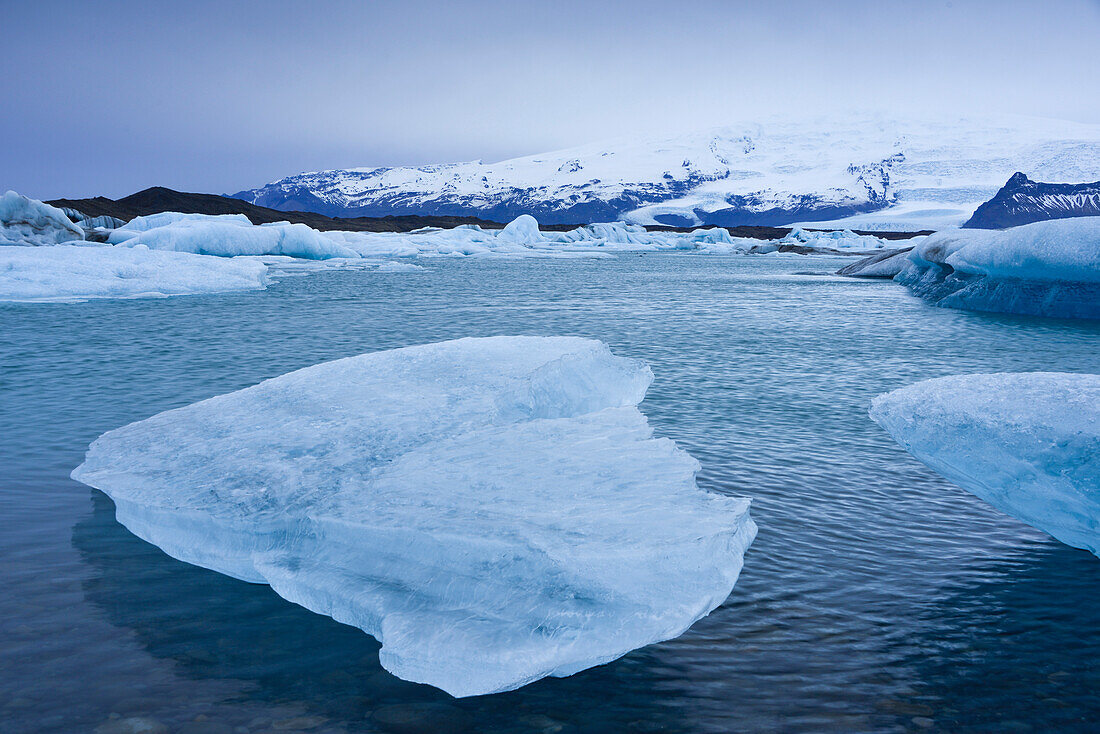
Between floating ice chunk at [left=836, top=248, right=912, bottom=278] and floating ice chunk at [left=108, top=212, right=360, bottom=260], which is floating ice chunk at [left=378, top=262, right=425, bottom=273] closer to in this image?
floating ice chunk at [left=108, top=212, right=360, bottom=260]

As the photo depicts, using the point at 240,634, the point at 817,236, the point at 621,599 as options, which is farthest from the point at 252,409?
the point at 817,236

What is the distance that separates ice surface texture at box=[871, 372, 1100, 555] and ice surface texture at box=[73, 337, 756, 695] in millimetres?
1241

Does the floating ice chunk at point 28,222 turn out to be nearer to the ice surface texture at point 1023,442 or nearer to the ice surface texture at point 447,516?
the ice surface texture at point 447,516

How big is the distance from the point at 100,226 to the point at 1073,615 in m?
44.7

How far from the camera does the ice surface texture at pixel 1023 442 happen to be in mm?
3291

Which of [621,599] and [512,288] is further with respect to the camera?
[512,288]

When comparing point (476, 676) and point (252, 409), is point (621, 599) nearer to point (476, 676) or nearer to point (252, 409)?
point (476, 676)

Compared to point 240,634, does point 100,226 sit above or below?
above

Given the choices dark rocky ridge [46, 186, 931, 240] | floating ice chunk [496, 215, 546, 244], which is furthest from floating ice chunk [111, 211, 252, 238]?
floating ice chunk [496, 215, 546, 244]

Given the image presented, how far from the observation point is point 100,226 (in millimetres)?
39406

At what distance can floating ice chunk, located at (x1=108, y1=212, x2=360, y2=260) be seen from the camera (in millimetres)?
26719

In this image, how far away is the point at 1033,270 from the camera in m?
14.1

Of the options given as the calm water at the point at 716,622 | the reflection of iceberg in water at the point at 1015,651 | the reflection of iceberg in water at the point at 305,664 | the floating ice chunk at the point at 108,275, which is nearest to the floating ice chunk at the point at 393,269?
the floating ice chunk at the point at 108,275

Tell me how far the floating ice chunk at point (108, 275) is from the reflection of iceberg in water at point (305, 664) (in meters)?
14.0
